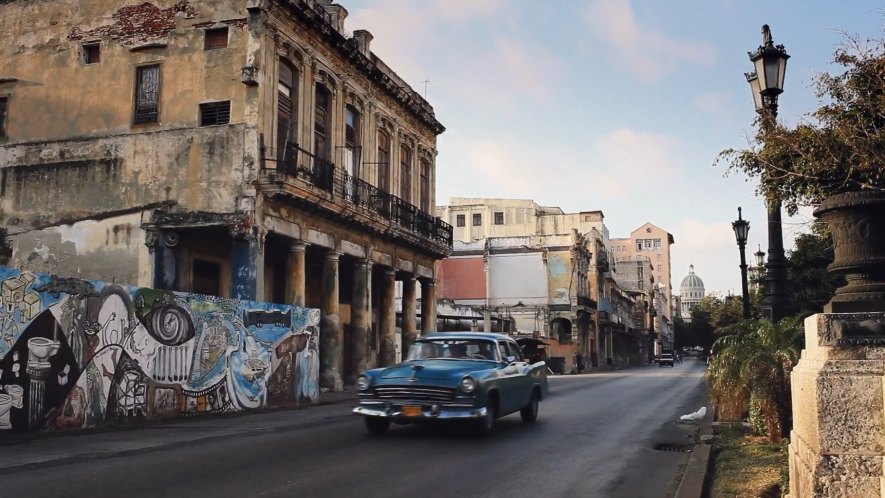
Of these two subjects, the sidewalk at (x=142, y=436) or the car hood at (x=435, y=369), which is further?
the car hood at (x=435, y=369)

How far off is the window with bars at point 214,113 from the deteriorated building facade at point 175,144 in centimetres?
3

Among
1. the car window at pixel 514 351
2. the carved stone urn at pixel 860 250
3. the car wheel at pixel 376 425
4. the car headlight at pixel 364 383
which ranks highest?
the carved stone urn at pixel 860 250

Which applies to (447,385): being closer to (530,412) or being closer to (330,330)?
(530,412)

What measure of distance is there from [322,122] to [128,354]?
13.6 m

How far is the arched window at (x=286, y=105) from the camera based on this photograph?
23.3 m

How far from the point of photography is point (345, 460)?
30.0 ft

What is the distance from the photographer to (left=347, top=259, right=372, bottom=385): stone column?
2809 cm

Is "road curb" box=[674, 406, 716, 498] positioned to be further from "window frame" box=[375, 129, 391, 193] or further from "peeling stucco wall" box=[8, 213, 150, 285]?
"window frame" box=[375, 129, 391, 193]

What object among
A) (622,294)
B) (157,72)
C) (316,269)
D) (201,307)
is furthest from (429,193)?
(622,294)

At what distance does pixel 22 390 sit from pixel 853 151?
40.6 feet

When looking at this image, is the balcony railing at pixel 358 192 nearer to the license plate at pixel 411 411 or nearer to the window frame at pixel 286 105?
the window frame at pixel 286 105

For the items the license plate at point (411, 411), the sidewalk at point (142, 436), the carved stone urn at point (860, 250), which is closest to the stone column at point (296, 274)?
the sidewalk at point (142, 436)

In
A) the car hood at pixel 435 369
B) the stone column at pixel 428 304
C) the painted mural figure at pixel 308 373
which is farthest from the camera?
the stone column at pixel 428 304

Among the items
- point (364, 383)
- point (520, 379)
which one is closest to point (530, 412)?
point (520, 379)
